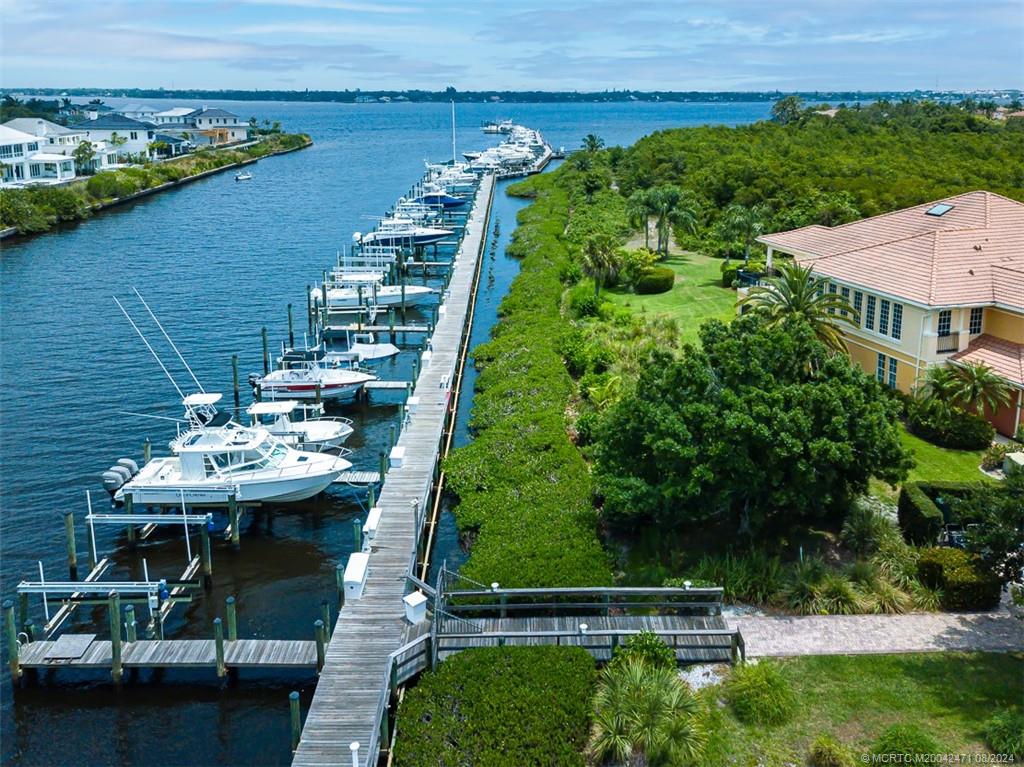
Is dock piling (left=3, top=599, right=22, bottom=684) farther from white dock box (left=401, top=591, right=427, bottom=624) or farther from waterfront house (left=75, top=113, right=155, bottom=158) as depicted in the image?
waterfront house (left=75, top=113, right=155, bottom=158)

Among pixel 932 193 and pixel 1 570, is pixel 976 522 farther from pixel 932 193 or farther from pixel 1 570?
pixel 932 193

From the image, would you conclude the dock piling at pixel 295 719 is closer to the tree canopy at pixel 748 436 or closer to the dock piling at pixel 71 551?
the tree canopy at pixel 748 436

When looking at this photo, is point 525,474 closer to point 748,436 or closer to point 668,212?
point 748,436

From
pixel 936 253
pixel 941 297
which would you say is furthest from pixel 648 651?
pixel 936 253

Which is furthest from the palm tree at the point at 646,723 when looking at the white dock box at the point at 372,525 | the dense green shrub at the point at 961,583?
the white dock box at the point at 372,525

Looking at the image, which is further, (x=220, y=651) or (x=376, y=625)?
(x=376, y=625)
